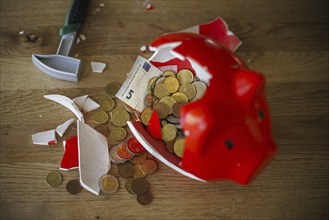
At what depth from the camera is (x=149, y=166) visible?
773mm

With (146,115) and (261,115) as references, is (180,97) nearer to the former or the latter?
(146,115)

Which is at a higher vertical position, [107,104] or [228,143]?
[228,143]

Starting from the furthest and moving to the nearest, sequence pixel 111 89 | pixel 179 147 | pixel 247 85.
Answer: pixel 111 89 < pixel 179 147 < pixel 247 85

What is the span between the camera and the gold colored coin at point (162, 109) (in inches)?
29.4

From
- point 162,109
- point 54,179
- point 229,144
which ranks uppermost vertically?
point 229,144

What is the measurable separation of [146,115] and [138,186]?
0.16m

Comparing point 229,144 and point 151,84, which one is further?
point 151,84

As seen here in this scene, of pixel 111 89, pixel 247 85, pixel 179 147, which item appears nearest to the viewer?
pixel 247 85

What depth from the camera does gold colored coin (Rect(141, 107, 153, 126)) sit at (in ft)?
2.47

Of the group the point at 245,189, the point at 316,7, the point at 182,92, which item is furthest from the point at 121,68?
the point at 316,7

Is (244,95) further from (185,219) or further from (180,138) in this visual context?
(185,219)

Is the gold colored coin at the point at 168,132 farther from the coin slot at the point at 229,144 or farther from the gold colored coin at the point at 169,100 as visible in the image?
the coin slot at the point at 229,144

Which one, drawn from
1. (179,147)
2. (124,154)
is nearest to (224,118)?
(179,147)

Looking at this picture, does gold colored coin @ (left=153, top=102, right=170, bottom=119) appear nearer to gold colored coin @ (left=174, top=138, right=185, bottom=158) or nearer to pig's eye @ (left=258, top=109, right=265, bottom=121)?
gold colored coin @ (left=174, top=138, right=185, bottom=158)
